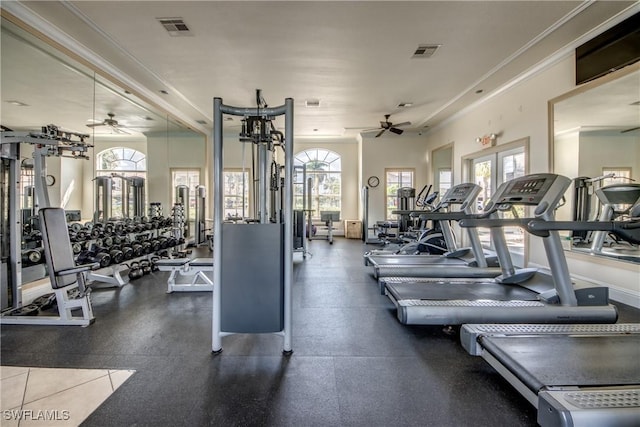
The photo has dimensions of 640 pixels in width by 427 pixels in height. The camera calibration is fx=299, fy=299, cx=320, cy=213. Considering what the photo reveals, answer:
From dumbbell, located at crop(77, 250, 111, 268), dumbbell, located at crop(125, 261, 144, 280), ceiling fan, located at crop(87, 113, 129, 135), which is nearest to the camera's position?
dumbbell, located at crop(77, 250, 111, 268)

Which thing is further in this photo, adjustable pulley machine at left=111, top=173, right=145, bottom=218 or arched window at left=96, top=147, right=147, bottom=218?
adjustable pulley machine at left=111, top=173, right=145, bottom=218

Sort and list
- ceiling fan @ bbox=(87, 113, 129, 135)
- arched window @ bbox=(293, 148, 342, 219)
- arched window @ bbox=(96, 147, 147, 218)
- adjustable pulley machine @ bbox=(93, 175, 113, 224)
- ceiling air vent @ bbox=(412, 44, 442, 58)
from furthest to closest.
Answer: arched window @ bbox=(293, 148, 342, 219) → arched window @ bbox=(96, 147, 147, 218) → ceiling fan @ bbox=(87, 113, 129, 135) → adjustable pulley machine @ bbox=(93, 175, 113, 224) → ceiling air vent @ bbox=(412, 44, 442, 58)

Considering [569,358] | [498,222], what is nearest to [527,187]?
[498,222]

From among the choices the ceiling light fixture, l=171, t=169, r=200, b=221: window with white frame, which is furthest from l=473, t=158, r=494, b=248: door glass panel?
the ceiling light fixture

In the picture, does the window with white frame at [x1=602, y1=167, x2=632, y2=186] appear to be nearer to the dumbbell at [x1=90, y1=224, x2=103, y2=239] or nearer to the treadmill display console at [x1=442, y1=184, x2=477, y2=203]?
the treadmill display console at [x1=442, y1=184, x2=477, y2=203]

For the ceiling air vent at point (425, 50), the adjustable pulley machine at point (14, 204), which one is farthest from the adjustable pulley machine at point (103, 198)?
the ceiling air vent at point (425, 50)

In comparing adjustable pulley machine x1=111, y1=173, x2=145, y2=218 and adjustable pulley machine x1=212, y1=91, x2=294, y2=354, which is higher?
adjustable pulley machine x1=111, y1=173, x2=145, y2=218

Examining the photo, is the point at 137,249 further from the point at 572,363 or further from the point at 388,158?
the point at 388,158

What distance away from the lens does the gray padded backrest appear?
278cm

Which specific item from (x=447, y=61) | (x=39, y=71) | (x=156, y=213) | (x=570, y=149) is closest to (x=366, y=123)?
(x=447, y=61)

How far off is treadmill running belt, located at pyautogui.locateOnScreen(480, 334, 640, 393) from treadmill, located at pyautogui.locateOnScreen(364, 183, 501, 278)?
6.25ft

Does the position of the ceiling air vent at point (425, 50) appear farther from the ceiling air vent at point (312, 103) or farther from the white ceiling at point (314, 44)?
the ceiling air vent at point (312, 103)

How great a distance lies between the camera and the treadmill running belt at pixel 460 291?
9.52ft

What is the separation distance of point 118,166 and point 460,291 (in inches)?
234
